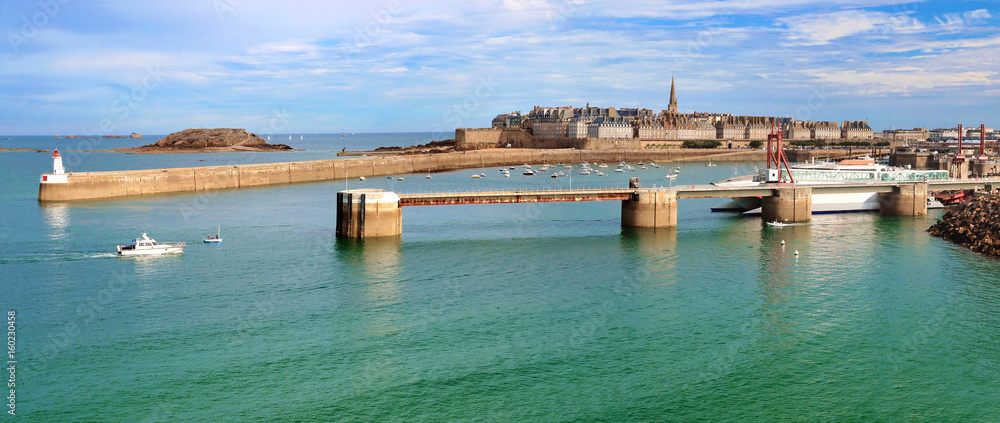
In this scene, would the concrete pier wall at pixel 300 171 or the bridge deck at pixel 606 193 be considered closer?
the bridge deck at pixel 606 193

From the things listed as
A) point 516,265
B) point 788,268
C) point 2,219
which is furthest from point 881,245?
point 2,219

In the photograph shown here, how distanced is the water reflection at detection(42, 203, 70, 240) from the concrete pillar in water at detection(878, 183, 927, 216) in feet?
221

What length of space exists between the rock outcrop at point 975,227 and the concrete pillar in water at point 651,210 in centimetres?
1911

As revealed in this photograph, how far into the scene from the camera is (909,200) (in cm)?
6969

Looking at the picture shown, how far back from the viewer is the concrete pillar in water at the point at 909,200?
6969 centimetres

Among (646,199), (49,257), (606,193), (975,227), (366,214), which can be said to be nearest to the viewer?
(49,257)

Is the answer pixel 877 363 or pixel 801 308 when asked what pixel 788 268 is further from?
pixel 877 363

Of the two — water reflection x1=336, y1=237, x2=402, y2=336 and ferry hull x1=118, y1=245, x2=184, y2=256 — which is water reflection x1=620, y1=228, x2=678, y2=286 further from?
ferry hull x1=118, y1=245, x2=184, y2=256

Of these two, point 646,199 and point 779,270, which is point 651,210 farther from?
point 779,270

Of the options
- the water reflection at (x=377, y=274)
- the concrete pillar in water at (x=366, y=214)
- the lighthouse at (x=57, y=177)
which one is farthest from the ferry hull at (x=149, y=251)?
the lighthouse at (x=57, y=177)

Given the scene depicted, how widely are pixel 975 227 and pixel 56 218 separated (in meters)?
69.6

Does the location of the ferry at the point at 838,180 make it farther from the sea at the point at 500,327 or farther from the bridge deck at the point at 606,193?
the sea at the point at 500,327

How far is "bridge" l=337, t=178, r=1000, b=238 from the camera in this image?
5278cm

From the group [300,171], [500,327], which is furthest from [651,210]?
[300,171]
